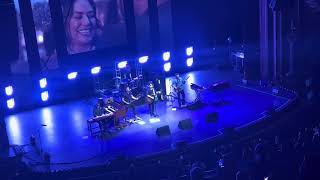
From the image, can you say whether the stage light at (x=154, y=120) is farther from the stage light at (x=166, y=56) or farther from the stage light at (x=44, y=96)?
the stage light at (x=166, y=56)

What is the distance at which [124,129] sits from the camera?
1952 cm

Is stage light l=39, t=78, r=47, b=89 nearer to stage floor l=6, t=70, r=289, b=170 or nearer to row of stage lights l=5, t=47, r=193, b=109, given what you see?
row of stage lights l=5, t=47, r=193, b=109

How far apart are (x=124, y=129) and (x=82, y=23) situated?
6.94m

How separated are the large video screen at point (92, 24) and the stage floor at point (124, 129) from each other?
294 centimetres

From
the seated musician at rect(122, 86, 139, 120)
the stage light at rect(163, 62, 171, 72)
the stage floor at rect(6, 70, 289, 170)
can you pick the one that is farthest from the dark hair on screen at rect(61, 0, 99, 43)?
the stage light at rect(163, 62, 171, 72)

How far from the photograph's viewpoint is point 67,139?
18906mm

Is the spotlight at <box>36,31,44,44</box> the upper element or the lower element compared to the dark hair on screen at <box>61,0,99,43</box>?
lower

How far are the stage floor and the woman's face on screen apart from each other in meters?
3.15

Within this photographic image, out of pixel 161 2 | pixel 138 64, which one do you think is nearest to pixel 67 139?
pixel 138 64

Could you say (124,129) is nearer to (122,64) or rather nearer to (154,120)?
(154,120)

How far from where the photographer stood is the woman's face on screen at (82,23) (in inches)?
936

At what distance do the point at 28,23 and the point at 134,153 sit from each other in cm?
948

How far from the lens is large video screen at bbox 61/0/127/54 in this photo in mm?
23734

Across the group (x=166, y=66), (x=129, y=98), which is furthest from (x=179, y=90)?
(x=166, y=66)
